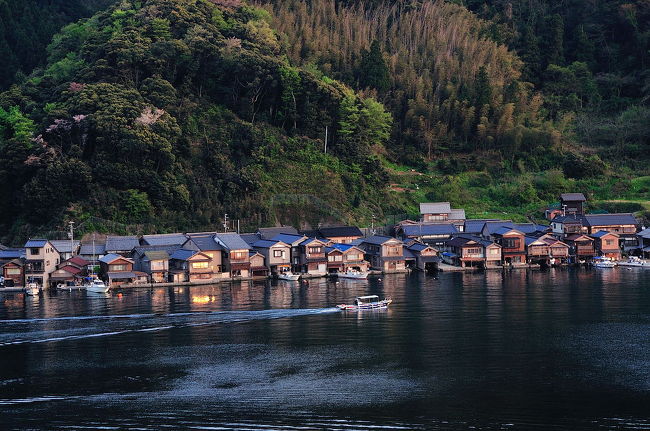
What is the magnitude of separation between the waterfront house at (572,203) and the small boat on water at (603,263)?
4.96 meters

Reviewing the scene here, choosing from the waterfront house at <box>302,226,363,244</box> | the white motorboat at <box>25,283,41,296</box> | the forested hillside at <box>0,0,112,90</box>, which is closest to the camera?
the white motorboat at <box>25,283,41,296</box>

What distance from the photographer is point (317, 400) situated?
19.8 metres

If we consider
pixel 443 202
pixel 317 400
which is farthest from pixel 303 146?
pixel 317 400

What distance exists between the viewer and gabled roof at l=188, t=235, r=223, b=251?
3838cm

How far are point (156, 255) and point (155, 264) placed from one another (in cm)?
45

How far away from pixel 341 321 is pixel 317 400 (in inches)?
337

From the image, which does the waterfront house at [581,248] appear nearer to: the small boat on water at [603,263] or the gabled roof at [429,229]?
the small boat on water at [603,263]

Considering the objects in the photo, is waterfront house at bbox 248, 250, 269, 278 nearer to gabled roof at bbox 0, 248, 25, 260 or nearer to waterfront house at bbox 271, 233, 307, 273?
waterfront house at bbox 271, 233, 307, 273

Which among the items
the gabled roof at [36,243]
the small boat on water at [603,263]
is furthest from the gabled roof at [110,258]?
the small boat on water at [603,263]

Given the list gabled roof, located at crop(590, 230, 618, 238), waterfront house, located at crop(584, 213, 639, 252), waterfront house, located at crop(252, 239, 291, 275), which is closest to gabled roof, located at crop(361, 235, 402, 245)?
waterfront house, located at crop(252, 239, 291, 275)

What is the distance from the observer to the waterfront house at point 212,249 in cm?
3822

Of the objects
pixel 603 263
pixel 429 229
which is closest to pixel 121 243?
pixel 429 229

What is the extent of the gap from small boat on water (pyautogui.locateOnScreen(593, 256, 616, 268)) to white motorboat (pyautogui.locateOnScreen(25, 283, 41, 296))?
25.6 meters

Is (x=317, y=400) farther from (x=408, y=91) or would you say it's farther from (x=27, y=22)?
(x=27, y=22)
